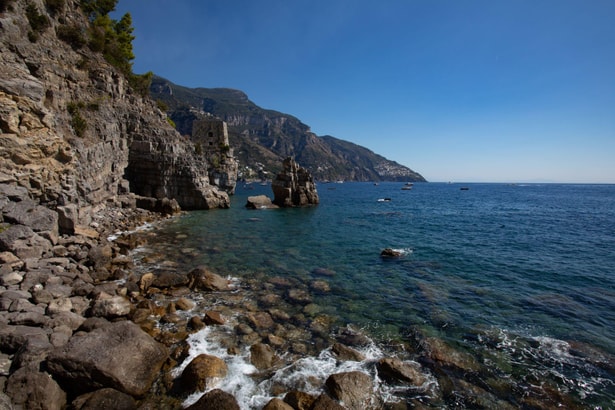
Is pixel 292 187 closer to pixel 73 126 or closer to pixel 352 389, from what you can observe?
pixel 73 126

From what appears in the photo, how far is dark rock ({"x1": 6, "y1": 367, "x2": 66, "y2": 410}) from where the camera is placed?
20.1 feet

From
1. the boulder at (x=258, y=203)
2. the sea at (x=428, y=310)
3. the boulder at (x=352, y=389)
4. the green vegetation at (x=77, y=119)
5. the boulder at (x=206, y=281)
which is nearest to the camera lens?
the boulder at (x=352, y=389)

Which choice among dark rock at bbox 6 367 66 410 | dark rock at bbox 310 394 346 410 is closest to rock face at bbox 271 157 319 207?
dark rock at bbox 310 394 346 410

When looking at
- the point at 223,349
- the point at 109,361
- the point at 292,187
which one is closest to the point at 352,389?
the point at 223,349

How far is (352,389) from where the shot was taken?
7801mm

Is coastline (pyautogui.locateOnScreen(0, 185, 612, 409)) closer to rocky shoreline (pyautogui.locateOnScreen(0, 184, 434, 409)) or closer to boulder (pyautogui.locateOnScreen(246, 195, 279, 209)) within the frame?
rocky shoreline (pyautogui.locateOnScreen(0, 184, 434, 409))

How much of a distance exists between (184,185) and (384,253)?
104 ft

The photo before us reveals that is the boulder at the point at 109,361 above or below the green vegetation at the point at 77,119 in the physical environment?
below

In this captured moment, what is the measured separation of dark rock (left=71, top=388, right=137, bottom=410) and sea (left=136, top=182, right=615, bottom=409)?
2426 millimetres

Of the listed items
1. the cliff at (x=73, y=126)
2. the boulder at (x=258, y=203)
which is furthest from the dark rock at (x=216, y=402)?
the boulder at (x=258, y=203)

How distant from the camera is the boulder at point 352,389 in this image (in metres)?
7.50

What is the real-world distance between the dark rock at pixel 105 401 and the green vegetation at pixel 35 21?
27.4m

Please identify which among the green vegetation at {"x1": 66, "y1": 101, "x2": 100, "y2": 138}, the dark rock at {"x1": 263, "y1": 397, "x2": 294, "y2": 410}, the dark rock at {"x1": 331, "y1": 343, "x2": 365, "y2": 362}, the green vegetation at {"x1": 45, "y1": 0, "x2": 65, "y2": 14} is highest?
the green vegetation at {"x1": 45, "y1": 0, "x2": 65, "y2": 14}

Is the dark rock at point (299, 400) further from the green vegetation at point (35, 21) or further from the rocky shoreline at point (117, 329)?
the green vegetation at point (35, 21)
